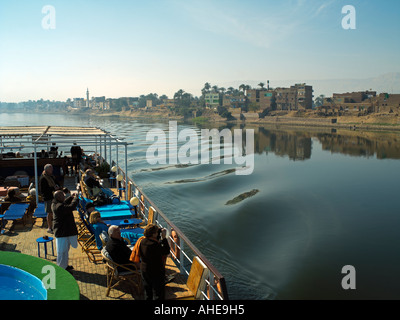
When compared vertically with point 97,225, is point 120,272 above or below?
below

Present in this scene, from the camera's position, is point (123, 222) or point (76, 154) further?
point (76, 154)

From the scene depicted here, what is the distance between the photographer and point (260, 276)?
11.7m

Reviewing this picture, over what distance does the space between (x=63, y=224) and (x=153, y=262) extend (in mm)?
2066

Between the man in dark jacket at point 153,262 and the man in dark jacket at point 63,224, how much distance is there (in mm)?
1832

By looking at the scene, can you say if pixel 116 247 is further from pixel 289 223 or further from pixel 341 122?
pixel 341 122

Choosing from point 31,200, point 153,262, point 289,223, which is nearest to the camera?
point 153,262

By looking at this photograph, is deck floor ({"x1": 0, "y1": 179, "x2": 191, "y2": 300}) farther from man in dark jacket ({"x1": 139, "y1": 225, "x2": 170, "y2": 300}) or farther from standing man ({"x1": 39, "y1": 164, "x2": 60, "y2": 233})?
man in dark jacket ({"x1": 139, "y1": 225, "x2": 170, "y2": 300})

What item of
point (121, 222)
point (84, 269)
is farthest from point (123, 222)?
point (84, 269)

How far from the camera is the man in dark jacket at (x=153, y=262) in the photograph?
486 centimetres

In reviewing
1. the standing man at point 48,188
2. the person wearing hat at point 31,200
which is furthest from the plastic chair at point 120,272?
the person wearing hat at point 31,200

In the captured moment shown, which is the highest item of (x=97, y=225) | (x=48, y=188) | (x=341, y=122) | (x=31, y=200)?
(x=341, y=122)

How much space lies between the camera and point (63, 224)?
609 centimetres

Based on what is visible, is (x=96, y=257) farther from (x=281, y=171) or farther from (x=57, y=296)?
(x=281, y=171)
